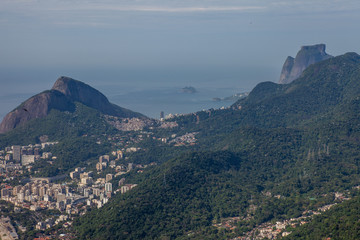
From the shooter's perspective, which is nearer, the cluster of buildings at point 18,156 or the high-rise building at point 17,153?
the cluster of buildings at point 18,156

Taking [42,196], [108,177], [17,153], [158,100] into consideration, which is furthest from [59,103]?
[158,100]

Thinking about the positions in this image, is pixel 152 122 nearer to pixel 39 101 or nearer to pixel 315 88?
pixel 39 101

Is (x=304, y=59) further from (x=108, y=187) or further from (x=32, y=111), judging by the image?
(x=108, y=187)

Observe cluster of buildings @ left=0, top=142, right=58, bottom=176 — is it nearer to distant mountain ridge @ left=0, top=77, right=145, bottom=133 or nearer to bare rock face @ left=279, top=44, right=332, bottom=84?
distant mountain ridge @ left=0, top=77, right=145, bottom=133

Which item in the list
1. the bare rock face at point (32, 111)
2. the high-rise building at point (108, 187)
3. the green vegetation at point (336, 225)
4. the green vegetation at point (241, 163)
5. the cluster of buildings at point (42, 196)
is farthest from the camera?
the bare rock face at point (32, 111)

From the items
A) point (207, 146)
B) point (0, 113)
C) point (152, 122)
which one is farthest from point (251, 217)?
point (0, 113)

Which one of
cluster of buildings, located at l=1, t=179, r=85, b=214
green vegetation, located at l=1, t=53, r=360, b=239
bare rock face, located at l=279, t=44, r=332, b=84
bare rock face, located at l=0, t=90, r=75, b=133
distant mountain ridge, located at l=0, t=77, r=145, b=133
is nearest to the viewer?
green vegetation, located at l=1, t=53, r=360, b=239

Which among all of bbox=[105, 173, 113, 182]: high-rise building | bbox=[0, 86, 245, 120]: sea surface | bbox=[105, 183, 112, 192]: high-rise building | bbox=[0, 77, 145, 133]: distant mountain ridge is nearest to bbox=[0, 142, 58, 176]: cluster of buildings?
bbox=[0, 77, 145, 133]: distant mountain ridge

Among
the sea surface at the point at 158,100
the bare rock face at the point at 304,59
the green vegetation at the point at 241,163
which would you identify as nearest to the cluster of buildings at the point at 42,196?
the green vegetation at the point at 241,163

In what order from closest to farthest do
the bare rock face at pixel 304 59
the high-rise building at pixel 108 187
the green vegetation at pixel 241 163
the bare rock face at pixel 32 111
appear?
the green vegetation at pixel 241 163 → the high-rise building at pixel 108 187 → the bare rock face at pixel 32 111 → the bare rock face at pixel 304 59

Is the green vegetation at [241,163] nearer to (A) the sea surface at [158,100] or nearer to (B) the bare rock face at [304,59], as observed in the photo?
(A) the sea surface at [158,100]
